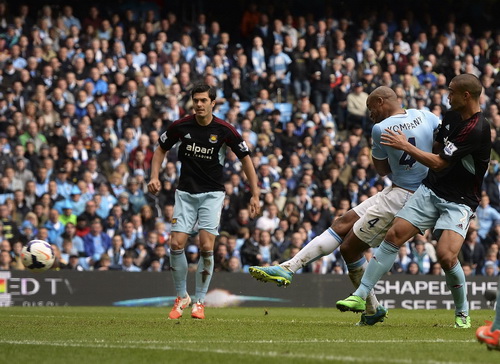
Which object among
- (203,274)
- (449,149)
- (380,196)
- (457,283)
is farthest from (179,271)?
(449,149)

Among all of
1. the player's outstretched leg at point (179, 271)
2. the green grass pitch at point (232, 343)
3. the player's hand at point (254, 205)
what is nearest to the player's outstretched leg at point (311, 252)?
the green grass pitch at point (232, 343)

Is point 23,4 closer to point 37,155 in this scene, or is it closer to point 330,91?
point 37,155

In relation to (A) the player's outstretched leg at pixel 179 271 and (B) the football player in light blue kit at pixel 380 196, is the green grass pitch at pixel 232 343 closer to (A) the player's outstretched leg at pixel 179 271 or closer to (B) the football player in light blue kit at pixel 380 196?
(B) the football player in light blue kit at pixel 380 196

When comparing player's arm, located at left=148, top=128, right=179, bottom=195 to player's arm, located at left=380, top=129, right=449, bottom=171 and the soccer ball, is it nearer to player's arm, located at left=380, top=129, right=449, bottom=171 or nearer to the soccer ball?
the soccer ball

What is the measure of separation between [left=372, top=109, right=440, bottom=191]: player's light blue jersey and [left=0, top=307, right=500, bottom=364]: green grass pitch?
1.58m

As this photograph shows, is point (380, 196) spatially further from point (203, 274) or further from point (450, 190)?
point (203, 274)

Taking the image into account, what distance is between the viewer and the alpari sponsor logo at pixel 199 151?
12156 millimetres

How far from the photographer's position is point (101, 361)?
268 inches

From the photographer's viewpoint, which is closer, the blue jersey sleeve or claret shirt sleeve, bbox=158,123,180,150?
the blue jersey sleeve

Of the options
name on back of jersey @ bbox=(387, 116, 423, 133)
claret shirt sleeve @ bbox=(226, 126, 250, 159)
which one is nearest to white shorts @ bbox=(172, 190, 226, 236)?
claret shirt sleeve @ bbox=(226, 126, 250, 159)

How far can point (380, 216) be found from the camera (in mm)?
10555

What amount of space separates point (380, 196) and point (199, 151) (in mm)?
2532

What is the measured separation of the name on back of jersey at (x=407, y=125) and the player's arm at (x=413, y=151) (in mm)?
666

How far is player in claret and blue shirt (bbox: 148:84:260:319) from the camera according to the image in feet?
39.8
